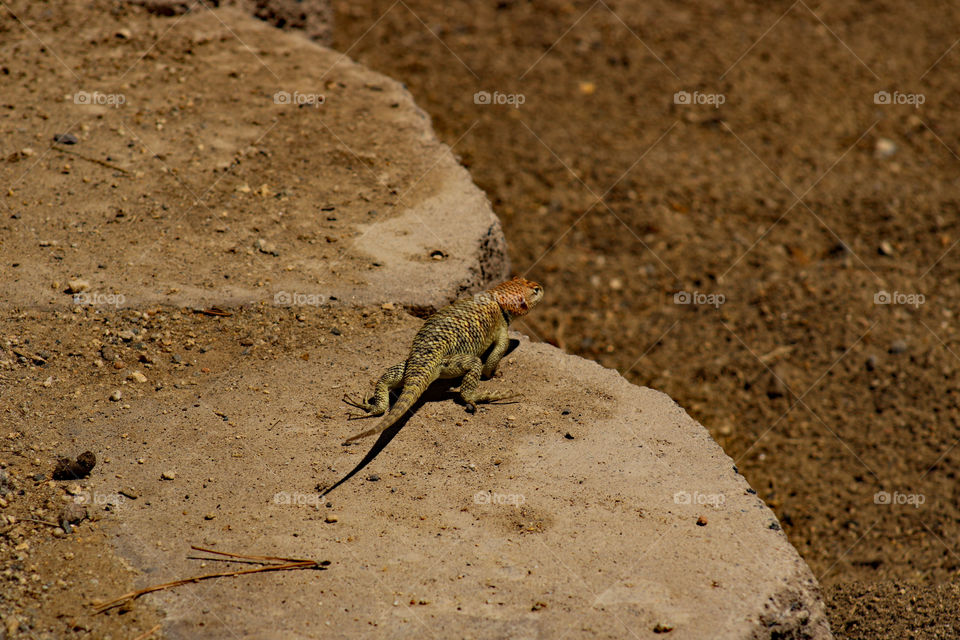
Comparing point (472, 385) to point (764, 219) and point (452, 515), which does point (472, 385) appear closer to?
point (452, 515)

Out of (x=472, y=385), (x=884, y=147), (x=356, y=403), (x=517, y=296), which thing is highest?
(x=884, y=147)

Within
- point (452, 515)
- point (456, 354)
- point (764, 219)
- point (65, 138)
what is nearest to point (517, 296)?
point (456, 354)

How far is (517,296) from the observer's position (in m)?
6.59

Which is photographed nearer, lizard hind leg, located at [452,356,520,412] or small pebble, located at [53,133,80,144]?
lizard hind leg, located at [452,356,520,412]

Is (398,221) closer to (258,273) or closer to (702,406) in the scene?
(258,273)

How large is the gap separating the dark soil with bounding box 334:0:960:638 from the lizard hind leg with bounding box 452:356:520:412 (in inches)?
116

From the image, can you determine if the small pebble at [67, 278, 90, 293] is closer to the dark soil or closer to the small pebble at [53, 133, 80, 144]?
the small pebble at [53, 133, 80, 144]

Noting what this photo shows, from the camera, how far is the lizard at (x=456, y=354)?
5.46m

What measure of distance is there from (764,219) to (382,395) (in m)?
6.23

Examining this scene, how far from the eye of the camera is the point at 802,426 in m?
8.09

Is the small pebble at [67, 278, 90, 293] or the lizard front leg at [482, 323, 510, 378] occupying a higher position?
the lizard front leg at [482, 323, 510, 378]

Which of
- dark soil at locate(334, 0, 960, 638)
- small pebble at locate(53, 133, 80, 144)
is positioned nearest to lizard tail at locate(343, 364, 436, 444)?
dark soil at locate(334, 0, 960, 638)

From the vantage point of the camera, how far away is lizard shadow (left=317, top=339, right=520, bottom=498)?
16.5 ft

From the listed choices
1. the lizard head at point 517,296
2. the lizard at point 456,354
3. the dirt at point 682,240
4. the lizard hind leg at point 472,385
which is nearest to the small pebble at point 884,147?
the dirt at point 682,240
